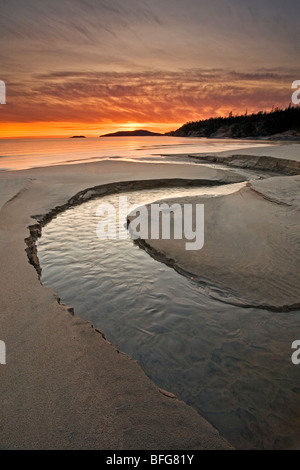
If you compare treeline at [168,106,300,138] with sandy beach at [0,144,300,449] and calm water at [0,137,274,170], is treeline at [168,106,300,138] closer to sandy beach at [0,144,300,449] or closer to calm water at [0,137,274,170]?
calm water at [0,137,274,170]

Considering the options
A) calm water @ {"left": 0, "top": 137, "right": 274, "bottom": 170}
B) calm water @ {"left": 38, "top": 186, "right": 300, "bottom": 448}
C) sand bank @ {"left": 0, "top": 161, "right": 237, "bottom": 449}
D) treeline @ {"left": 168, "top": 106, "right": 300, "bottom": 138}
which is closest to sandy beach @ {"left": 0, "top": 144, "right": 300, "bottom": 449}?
sand bank @ {"left": 0, "top": 161, "right": 237, "bottom": 449}

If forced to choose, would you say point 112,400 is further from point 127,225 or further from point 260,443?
point 127,225

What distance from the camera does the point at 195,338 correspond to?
8.86 ft

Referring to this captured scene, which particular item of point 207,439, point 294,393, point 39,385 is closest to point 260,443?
point 207,439

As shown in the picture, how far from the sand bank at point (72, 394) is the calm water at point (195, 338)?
295 mm

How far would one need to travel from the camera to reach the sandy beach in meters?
1.58

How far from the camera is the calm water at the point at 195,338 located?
189cm

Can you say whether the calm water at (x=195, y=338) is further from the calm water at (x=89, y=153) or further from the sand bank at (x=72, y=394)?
the calm water at (x=89, y=153)

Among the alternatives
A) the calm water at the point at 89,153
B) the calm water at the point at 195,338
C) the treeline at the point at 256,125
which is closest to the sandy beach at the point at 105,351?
the calm water at the point at 195,338

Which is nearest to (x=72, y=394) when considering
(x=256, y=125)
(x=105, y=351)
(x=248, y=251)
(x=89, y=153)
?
(x=105, y=351)

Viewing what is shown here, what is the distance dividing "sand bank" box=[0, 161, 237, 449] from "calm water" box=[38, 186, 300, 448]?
30 cm

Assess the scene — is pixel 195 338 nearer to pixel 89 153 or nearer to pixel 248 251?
pixel 248 251

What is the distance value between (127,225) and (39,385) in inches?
184

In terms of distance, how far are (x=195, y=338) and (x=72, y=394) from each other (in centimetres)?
139
